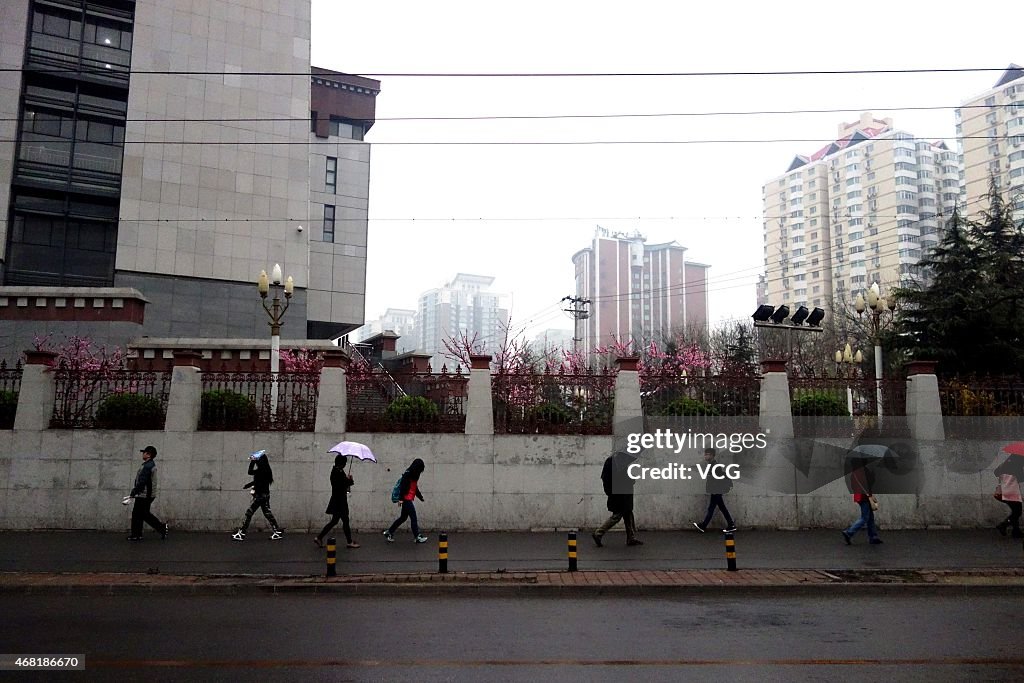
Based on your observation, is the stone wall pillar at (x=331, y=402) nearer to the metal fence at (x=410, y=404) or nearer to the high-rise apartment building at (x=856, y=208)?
the metal fence at (x=410, y=404)

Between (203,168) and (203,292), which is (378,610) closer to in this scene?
(203,292)

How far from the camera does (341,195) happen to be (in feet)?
165

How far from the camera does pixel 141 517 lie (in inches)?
533

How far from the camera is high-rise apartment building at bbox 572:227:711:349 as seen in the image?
4072 inches

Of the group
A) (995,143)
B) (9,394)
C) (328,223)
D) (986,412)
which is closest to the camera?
(9,394)

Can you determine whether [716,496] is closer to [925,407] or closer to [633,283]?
[925,407]

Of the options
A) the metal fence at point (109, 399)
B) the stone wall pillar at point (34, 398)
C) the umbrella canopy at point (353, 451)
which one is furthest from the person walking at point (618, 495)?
the stone wall pillar at point (34, 398)

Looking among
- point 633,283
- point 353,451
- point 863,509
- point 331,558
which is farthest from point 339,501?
point 633,283

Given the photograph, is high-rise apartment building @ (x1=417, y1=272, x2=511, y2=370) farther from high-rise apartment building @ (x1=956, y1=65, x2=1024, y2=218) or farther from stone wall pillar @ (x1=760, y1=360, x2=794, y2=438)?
stone wall pillar @ (x1=760, y1=360, x2=794, y2=438)

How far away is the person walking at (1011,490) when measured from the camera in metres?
13.8

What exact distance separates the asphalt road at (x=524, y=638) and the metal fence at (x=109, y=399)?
19.0ft

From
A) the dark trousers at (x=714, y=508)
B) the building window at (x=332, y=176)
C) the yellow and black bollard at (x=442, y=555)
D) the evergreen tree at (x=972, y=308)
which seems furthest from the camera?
the building window at (x=332, y=176)

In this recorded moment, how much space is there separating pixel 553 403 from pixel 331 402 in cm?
464

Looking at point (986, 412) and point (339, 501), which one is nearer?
point (339, 501)
